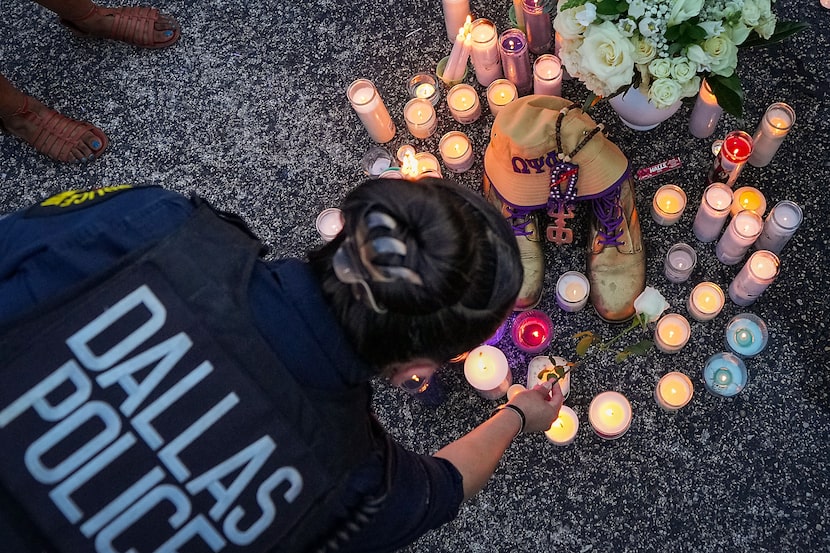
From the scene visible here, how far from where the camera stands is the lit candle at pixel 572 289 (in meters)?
1.41

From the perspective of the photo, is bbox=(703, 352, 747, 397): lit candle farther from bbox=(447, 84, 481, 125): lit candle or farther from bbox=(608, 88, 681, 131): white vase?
bbox=(447, 84, 481, 125): lit candle

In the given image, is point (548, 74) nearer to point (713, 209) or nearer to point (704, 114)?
point (704, 114)

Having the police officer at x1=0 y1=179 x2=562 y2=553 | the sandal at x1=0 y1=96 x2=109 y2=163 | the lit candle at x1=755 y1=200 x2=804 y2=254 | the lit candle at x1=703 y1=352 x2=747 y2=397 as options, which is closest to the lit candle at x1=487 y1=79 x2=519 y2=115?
the lit candle at x1=755 y1=200 x2=804 y2=254

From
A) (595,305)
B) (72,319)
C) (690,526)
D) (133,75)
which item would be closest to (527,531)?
(690,526)

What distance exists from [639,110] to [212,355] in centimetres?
112

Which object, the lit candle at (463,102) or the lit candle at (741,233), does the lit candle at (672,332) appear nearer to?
the lit candle at (741,233)

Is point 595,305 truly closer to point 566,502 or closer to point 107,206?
point 566,502

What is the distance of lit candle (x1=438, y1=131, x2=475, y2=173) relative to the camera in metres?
1.55

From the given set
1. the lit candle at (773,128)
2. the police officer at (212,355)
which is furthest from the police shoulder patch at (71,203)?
the lit candle at (773,128)

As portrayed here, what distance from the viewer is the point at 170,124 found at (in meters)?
1.77

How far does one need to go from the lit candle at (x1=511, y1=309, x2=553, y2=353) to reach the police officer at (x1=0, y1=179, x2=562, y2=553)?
669 mm

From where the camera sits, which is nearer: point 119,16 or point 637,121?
point 637,121

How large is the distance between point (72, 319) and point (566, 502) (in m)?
1.00

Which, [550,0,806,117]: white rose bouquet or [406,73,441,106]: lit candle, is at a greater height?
[550,0,806,117]: white rose bouquet
